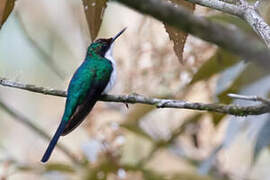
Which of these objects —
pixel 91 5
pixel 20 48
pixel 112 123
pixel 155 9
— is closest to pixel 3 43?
pixel 20 48

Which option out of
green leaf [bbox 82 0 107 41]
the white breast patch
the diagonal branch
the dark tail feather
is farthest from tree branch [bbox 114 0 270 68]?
the white breast patch

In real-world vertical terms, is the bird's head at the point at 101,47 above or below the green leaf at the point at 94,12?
below

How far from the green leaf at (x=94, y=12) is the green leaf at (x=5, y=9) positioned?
162 millimetres

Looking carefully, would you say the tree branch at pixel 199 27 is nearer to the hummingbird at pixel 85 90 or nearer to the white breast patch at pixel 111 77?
the hummingbird at pixel 85 90

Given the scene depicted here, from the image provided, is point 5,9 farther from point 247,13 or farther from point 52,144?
Answer: point 52,144

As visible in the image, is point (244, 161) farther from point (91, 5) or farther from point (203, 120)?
point (91, 5)

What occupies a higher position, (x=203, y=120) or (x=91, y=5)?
(x=91, y=5)

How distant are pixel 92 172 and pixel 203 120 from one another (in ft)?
2.34

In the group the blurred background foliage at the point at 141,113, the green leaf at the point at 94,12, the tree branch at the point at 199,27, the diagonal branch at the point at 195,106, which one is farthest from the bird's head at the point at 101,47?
the tree branch at the point at 199,27

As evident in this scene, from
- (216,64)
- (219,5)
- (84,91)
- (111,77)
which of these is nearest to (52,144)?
(84,91)

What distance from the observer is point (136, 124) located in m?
2.75

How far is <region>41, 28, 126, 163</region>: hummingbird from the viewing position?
193cm

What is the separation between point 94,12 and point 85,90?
85cm

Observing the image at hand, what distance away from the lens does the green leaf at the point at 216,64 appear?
2.16 m
